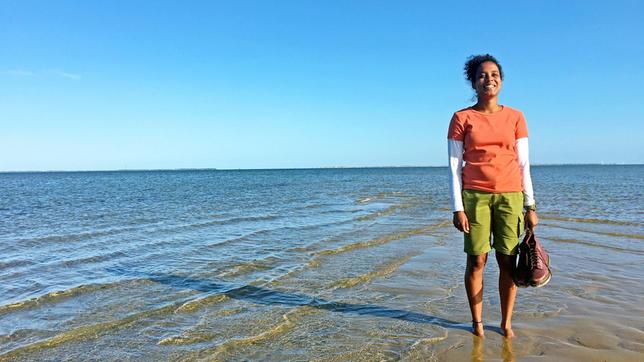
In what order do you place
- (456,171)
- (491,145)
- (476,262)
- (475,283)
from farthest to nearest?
(475,283), (476,262), (456,171), (491,145)

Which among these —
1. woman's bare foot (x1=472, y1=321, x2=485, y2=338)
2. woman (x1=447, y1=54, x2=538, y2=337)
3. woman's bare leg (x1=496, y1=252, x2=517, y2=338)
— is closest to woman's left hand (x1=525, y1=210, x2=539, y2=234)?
woman (x1=447, y1=54, x2=538, y2=337)

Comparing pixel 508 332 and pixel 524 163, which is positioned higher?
pixel 524 163

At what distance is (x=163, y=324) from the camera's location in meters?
4.53

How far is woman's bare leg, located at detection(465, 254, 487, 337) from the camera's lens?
12.4 ft

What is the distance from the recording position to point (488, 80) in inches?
142

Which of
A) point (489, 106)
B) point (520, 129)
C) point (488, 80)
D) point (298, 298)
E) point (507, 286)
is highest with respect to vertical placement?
point (488, 80)

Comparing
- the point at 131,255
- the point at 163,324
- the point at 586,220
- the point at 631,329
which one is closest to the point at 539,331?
the point at 631,329

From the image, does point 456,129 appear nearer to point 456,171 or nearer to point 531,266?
point 456,171

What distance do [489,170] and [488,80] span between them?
2.59 ft

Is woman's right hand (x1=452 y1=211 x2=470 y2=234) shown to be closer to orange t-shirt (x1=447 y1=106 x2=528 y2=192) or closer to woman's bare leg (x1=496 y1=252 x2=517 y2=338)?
orange t-shirt (x1=447 y1=106 x2=528 y2=192)

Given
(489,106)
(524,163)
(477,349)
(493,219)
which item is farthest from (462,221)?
(477,349)

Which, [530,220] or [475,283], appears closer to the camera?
[530,220]

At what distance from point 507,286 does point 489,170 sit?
3.84 feet

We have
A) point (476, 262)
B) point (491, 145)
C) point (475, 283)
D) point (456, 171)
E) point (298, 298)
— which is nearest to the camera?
point (491, 145)
